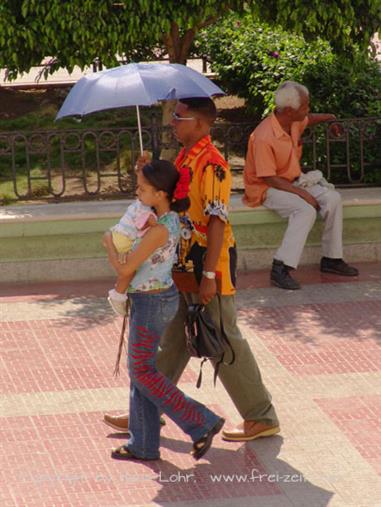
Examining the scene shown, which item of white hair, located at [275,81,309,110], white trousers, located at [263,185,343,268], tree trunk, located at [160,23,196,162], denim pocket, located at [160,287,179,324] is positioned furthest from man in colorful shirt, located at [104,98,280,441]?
tree trunk, located at [160,23,196,162]

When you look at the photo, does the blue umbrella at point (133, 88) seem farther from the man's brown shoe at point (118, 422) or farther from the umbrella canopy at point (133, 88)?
the man's brown shoe at point (118, 422)

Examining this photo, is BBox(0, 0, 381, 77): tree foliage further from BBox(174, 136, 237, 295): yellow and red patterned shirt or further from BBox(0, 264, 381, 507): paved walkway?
BBox(174, 136, 237, 295): yellow and red patterned shirt

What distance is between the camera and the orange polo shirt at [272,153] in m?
8.91

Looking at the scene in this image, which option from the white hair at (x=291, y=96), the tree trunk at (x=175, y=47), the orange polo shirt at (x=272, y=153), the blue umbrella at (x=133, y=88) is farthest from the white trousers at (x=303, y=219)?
the blue umbrella at (x=133, y=88)

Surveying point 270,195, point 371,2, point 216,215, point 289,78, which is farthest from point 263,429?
point 289,78

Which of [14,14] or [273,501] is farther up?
[14,14]

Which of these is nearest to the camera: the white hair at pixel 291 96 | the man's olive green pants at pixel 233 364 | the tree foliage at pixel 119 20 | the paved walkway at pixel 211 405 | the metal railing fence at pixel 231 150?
the paved walkway at pixel 211 405

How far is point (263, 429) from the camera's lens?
252 inches

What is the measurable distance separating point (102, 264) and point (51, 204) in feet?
2.36

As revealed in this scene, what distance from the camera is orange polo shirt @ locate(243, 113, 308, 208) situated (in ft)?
29.2

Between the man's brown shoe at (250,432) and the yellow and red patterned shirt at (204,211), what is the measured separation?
0.70 meters

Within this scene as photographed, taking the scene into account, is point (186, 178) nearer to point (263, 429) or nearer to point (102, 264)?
point (263, 429)

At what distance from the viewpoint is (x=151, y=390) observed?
602cm

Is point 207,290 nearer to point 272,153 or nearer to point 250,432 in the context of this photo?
point 250,432
